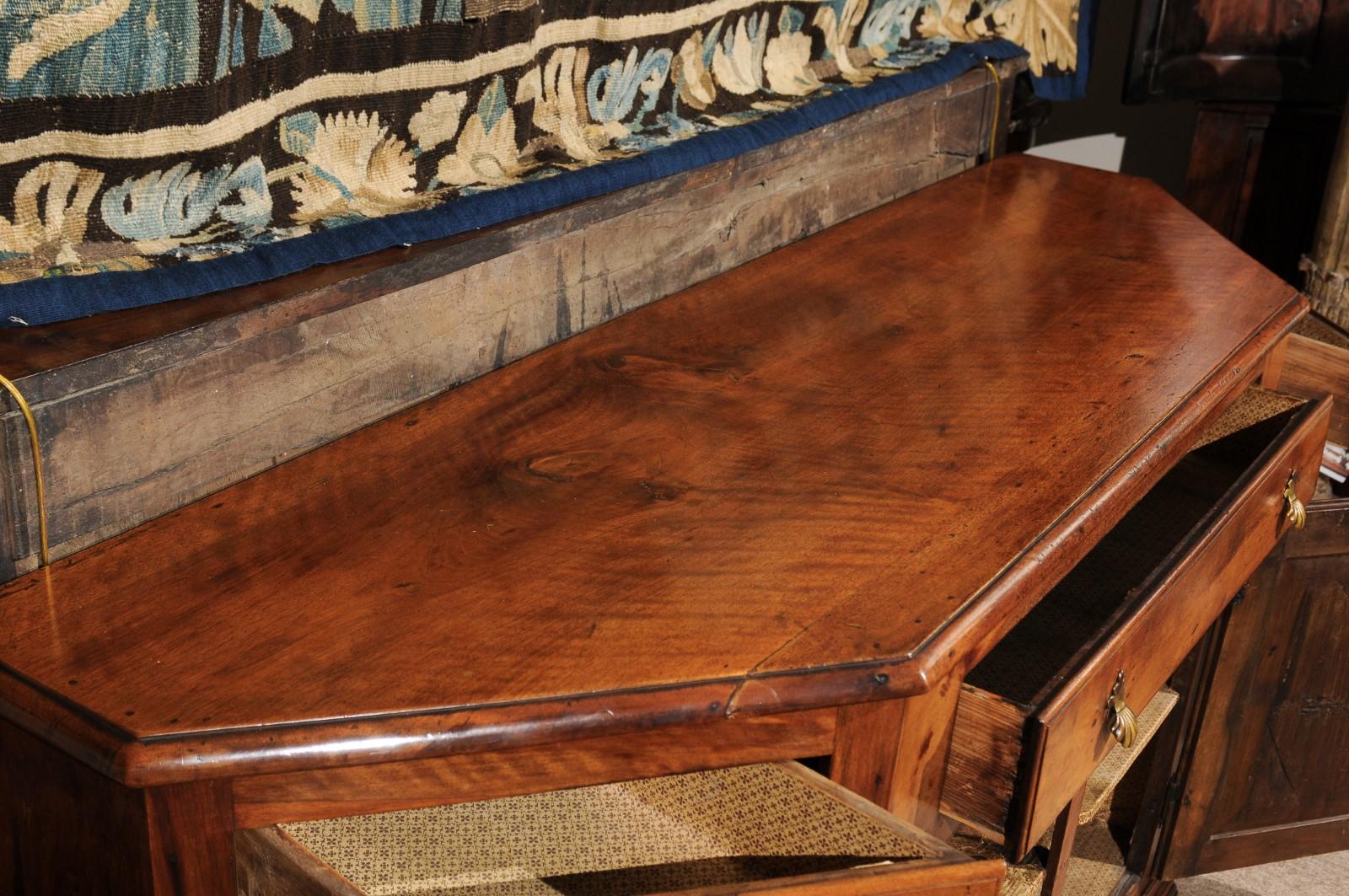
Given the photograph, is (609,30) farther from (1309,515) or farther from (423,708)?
(1309,515)

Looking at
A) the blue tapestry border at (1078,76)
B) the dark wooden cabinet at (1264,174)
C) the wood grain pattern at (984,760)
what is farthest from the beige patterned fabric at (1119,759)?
the dark wooden cabinet at (1264,174)

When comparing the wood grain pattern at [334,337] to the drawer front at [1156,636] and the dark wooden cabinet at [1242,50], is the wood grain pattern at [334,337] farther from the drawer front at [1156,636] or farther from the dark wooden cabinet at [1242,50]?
the dark wooden cabinet at [1242,50]

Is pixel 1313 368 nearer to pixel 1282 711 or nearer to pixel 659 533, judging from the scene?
pixel 1282 711

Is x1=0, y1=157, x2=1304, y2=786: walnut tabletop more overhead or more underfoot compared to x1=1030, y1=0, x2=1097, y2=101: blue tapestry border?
more underfoot

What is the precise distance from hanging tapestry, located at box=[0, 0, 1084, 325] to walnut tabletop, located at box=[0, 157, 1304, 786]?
15 cm

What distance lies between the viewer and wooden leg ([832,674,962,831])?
0.88 m

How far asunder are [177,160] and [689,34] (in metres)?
0.60

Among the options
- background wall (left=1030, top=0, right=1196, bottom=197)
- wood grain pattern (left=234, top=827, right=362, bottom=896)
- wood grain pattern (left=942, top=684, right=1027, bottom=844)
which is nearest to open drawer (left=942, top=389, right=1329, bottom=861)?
wood grain pattern (left=942, top=684, right=1027, bottom=844)

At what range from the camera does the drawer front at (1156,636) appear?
94 cm

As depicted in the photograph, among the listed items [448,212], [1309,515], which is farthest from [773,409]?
[1309,515]

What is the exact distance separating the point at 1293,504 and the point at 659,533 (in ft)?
2.41

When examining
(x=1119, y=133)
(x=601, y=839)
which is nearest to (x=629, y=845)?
(x=601, y=839)

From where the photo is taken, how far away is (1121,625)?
1.01m

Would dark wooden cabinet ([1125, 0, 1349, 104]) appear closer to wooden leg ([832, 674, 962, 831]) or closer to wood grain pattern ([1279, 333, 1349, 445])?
wood grain pattern ([1279, 333, 1349, 445])
